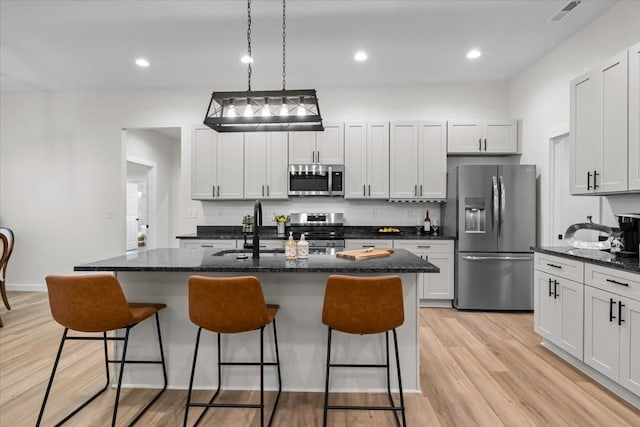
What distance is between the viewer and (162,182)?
23.2 ft

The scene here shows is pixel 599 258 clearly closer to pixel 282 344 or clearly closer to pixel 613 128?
pixel 613 128

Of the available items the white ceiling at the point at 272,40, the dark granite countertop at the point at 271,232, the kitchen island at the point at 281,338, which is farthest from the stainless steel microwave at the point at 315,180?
the kitchen island at the point at 281,338

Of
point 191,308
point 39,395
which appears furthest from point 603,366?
point 39,395

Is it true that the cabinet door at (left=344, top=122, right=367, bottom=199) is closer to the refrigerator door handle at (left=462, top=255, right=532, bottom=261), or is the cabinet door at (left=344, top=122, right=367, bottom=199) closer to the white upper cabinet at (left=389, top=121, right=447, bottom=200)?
the white upper cabinet at (left=389, top=121, right=447, bottom=200)

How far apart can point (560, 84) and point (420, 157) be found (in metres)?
1.69

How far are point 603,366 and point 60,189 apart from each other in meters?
6.71

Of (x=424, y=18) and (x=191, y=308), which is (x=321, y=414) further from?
(x=424, y=18)

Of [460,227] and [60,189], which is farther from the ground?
[60,189]

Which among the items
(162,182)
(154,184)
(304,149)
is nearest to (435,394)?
(304,149)

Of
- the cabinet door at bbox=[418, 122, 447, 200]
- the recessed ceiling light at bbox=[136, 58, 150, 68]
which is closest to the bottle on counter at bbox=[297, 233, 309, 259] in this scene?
the cabinet door at bbox=[418, 122, 447, 200]

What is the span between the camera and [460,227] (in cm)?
432

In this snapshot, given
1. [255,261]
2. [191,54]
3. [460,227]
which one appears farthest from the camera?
[460,227]

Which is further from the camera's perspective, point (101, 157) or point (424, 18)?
point (101, 157)

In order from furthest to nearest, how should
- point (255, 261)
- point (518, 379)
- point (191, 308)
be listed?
1. point (518, 379)
2. point (255, 261)
3. point (191, 308)
